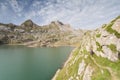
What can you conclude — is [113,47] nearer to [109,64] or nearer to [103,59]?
[103,59]

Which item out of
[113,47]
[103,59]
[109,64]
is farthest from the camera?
[103,59]

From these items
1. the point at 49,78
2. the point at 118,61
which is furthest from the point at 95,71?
the point at 49,78

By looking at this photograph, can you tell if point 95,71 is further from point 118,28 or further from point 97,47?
point 118,28

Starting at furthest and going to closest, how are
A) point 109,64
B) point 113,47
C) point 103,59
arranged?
1. point 103,59
2. point 113,47
3. point 109,64

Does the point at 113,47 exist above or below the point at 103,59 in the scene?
above

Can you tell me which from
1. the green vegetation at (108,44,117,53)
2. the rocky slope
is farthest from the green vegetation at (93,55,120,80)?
the green vegetation at (108,44,117,53)

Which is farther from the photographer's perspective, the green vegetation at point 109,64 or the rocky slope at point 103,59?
the rocky slope at point 103,59

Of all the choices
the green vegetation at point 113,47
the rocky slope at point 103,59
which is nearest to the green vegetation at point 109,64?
the rocky slope at point 103,59

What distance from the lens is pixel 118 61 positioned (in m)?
44.0

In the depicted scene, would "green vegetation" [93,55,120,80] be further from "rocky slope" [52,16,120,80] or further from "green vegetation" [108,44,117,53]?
"green vegetation" [108,44,117,53]

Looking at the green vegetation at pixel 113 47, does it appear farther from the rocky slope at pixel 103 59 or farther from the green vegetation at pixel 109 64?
the green vegetation at pixel 109 64

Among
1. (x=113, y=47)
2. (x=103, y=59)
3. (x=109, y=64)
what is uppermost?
(x=113, y=47)

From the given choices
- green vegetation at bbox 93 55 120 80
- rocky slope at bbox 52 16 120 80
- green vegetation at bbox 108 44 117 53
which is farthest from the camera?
green vegetation at bbox 108 44 117 53

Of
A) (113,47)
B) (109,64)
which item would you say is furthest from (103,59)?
(113,47)
